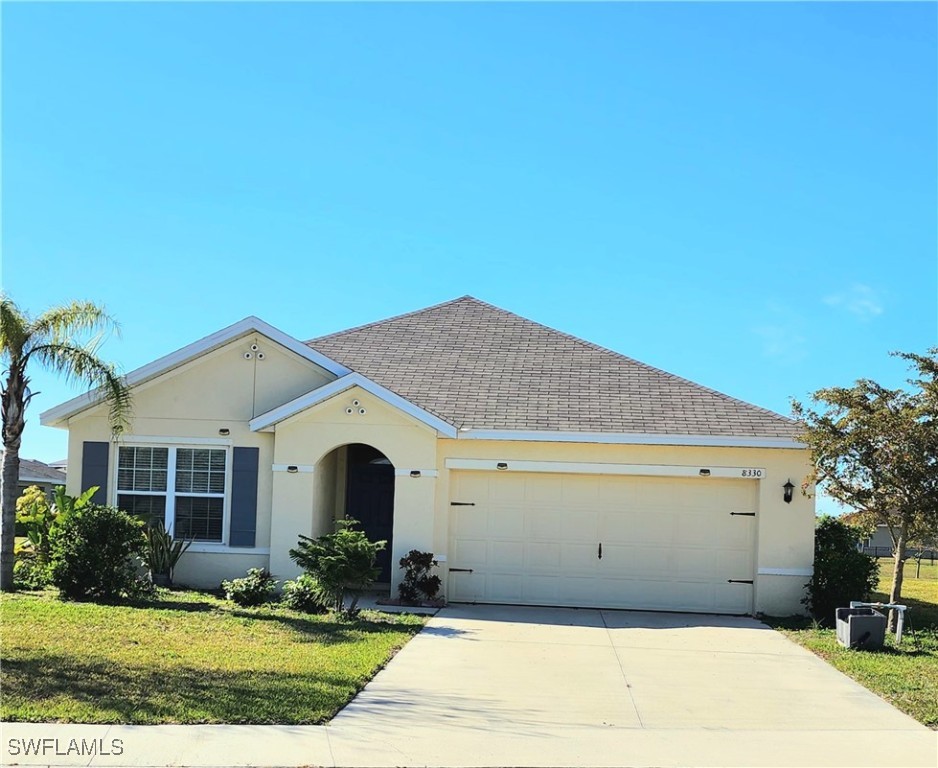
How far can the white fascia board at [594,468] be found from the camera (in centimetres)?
1586

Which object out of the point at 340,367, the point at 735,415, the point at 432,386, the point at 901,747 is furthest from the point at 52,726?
the point at 735,415

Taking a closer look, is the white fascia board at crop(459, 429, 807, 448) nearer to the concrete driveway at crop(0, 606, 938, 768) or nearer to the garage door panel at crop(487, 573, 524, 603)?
the garage door panel at crop(487, 573, 524, 603)

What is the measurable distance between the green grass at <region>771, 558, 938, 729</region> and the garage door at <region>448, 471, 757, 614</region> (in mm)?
1526

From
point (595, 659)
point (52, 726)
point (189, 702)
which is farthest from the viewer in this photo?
point (595, 659)

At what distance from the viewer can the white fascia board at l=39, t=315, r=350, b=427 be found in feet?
53.8

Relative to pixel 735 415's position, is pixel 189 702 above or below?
below

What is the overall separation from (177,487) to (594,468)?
7044 mm

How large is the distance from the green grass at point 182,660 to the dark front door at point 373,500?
13.5 feet

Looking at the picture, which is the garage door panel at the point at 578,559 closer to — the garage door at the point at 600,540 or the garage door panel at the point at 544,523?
the garage door at the point at 600,540

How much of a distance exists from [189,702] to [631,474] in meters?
9.21

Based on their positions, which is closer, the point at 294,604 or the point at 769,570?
the point at 294,604

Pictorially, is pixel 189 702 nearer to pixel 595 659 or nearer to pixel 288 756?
pixel 288 756

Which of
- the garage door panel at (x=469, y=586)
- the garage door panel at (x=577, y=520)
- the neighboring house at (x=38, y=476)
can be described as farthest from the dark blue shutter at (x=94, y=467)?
the neighboring house at (x=38, y=476)

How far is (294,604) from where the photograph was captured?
45.9ft
